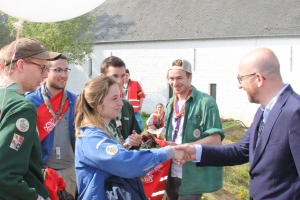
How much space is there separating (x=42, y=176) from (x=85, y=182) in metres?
0.33

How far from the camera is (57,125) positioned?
13.5 feet

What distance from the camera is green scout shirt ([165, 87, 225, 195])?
440cm

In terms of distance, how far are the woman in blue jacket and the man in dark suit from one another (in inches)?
28.2

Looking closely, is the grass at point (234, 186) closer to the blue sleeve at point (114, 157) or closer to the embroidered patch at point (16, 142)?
the blue sleeve at point (114, 157)

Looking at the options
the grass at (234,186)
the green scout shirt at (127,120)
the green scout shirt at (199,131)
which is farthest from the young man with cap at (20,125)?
the grass at (234,186)

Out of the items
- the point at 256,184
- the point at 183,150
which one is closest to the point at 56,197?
the point at 183,150

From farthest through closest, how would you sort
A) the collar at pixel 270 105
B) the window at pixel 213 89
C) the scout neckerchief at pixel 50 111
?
the window at pixel 213 89
the scout neckerchief at pixel 50 111
the collar at pixel 270 105

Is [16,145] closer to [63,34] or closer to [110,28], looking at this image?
[63,34]

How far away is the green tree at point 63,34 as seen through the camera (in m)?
22.7

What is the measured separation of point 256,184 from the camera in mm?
3092

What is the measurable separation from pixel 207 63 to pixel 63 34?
30.4ft

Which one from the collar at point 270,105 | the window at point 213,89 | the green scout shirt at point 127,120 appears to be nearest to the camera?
the collar at point 270,105

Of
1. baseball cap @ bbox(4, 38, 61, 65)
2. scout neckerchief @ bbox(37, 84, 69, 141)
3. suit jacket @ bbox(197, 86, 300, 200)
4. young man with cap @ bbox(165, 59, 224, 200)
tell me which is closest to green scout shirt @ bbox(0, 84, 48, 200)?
baseball cap @ bbox(4, 38, 61, 65)

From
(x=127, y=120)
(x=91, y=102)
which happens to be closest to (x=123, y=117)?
(x=127, y=120)
